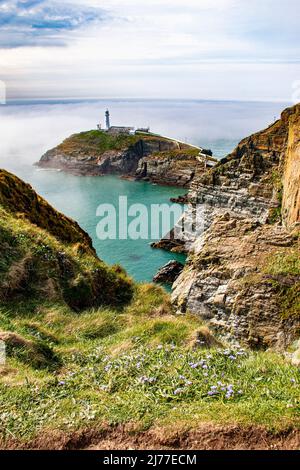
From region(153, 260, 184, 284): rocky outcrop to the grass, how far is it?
30.7 m

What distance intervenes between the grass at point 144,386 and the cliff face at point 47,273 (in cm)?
243

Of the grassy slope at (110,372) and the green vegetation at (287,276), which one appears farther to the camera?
the green vegetation at (287,276)

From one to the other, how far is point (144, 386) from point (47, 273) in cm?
734

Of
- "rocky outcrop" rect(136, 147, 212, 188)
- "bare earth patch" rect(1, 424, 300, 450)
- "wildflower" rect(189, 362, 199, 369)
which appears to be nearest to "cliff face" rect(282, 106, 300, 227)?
"wildflower" rect(189, 362, 199, 369)

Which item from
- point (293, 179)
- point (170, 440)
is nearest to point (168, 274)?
point (293, 179)

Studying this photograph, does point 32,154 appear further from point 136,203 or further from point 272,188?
point 272,188

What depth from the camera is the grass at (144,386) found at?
5660mm

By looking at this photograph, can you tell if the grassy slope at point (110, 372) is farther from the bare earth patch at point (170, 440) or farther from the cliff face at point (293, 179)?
the cliff face at point (293, 179)

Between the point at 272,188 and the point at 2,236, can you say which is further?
the point at 272,188

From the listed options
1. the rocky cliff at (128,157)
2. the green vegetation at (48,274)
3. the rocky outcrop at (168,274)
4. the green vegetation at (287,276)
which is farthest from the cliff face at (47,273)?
the rocky cliff at (128,157)

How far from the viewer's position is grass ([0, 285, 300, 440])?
5.66 meters

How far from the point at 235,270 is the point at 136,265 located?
25.7 metres

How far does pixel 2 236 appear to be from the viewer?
13.4 m
